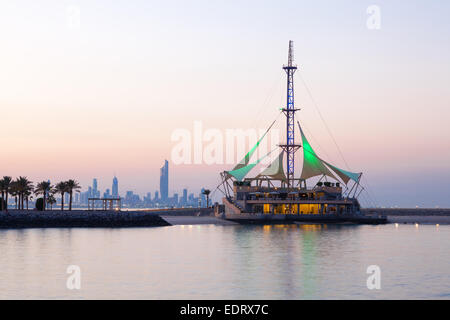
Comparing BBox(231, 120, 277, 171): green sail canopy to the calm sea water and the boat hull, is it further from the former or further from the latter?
the calm sea water

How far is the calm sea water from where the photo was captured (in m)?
Result: 39.4

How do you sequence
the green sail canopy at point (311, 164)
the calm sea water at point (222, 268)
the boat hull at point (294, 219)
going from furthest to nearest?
1. the green sail canopy at point (311, 164)
2. the boat hull at point (294, 219)
3. the calm sea water at point (222, 268)

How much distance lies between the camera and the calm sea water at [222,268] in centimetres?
3938

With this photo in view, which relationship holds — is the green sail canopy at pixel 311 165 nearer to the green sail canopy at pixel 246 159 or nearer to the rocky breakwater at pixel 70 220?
the green sail canopy at pixel 246 159

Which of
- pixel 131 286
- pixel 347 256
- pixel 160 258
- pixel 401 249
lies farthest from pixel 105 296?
pixel 401 249

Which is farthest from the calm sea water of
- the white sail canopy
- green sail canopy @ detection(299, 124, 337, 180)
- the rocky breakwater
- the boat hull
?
the white sail canopy

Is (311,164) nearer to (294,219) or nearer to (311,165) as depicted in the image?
(311,165)

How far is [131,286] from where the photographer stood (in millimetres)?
41750

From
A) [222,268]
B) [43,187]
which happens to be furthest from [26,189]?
[222,268]

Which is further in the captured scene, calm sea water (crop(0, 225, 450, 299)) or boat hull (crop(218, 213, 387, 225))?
boat hull (crop(218, 213, 387, 225))

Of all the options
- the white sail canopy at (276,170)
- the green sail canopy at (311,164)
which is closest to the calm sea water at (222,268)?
the green sail canopy at (311,164)

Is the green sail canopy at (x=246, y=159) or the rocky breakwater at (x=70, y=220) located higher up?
the green sail canopy at (x=246, y=159)

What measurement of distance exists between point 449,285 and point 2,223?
281ft
